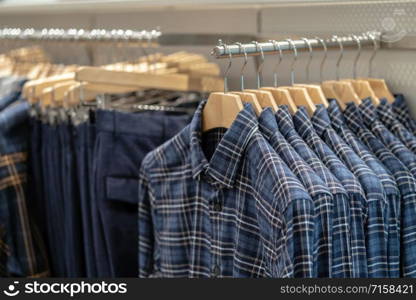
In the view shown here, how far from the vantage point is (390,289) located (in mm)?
831

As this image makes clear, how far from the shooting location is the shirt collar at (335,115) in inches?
37.3

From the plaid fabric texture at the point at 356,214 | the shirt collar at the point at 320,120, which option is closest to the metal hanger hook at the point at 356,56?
the shirt collar at the point at 320,120

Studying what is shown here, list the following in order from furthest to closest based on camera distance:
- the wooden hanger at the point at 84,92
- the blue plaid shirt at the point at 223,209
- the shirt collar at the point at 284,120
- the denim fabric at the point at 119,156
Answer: the wooden hanger at the point at 84,92
the denim fabric at the point at 119,156
the shirt collar at the point at 284,120
the blue plaid shirt at the point at 223,209

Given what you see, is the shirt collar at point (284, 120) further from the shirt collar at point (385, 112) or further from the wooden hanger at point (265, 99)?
the shirt collar at point (385, 112)

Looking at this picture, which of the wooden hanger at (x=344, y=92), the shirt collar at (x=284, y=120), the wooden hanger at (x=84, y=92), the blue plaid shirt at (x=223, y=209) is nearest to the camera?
the blue plaid shirt at (x=223, y=209)

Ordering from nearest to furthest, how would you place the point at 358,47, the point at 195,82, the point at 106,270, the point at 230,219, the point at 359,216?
the point at 359,216 → the point at 230,219 → the point at 358,47 → the point at 106,270 → the point at 195,82

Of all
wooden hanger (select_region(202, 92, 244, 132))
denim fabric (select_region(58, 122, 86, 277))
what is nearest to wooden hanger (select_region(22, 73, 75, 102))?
denim fabric (select_region(58, 122, 86, 277))

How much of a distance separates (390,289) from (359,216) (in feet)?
0.40

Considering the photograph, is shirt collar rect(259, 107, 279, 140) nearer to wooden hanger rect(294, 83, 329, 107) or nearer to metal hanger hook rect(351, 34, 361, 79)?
wooden hanger rect(294, 83, 329, 107)

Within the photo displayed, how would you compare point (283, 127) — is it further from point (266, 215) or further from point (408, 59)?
point (408, 59)

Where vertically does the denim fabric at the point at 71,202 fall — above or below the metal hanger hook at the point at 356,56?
below

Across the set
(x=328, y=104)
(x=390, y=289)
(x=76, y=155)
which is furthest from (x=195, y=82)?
(x=390, y=289)

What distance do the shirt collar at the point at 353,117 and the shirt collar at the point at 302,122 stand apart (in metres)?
0.11

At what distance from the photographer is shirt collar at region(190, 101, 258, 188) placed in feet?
2.86
